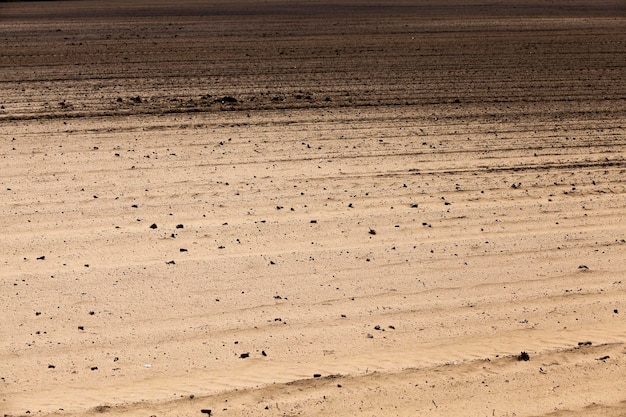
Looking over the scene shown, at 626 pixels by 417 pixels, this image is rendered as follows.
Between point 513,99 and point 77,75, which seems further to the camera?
point 77,75

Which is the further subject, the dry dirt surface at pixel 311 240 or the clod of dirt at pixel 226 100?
the clod of dirt at pixel 226 100

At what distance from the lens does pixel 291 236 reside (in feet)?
23.0

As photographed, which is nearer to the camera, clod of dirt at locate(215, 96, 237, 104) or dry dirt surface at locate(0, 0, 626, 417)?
dry dirt surface at locate(0, 0, 626, 417)

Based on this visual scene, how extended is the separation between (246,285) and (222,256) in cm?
58

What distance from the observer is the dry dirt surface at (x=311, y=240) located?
4.93 m

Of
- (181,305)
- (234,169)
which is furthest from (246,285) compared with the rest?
(234,169)

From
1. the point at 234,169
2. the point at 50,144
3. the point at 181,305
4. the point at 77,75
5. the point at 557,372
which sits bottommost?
the point at 557,372

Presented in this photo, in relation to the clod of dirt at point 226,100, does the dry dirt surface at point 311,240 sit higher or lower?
lower

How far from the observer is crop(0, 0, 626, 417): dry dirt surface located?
4930mm

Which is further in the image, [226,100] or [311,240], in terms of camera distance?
[226,100]

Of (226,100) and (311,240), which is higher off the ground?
(226,100)

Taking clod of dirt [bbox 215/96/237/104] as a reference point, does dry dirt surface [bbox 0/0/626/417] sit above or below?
below

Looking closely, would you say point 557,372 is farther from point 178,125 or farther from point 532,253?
point 178,125

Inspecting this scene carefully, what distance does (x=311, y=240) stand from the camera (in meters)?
6.95
